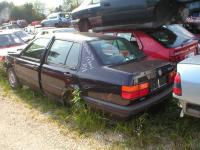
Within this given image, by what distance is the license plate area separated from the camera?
4877mm

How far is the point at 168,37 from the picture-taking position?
7.06 meters

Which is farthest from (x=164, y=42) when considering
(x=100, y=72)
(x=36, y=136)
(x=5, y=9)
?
(x=5, y=9)

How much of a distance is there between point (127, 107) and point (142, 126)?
60 centimetres

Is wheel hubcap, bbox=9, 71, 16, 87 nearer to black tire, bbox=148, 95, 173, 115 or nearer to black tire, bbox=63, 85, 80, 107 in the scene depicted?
black tire, bbox=63, 85, 80, 107

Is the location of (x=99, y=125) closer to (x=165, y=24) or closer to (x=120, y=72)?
(x=120, y=72)

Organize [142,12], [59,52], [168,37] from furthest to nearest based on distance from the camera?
[142,12] → [168,37] → [59,52]

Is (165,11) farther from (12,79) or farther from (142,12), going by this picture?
(12,79)

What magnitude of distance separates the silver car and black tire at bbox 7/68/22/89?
4.54 meters

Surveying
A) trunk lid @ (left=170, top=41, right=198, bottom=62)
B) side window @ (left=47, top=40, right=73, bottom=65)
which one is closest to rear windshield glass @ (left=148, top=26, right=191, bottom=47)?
trunk lid @ (left=170, top=41, right=198, bottom=62)

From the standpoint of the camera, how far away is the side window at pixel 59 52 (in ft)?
18.6

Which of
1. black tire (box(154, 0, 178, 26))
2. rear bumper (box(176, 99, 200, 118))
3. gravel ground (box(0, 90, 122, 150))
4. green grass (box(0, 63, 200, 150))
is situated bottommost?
gravel ground (box(0, 90, 122, 150))

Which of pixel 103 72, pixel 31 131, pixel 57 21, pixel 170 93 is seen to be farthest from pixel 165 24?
pixel 57 21

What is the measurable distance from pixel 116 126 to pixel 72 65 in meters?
1.28

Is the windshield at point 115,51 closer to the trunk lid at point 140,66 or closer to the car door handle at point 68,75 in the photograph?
the trunk lid at point 140,66
